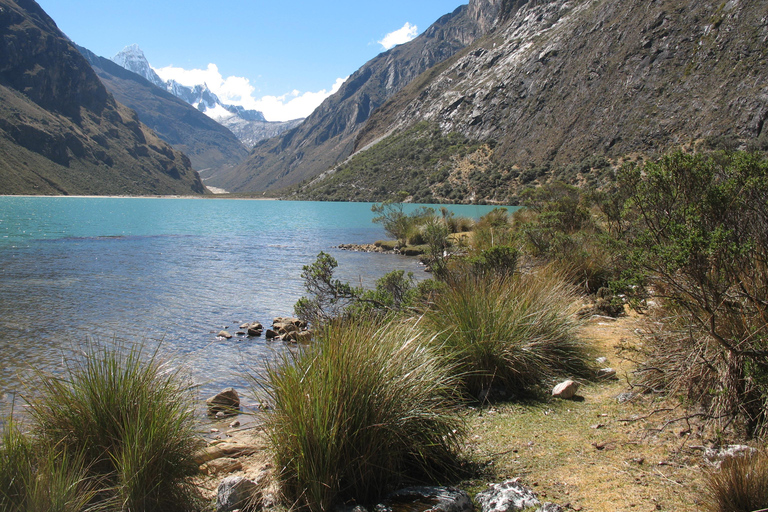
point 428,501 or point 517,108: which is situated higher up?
point 517,108

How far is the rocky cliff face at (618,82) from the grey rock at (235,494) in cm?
7031

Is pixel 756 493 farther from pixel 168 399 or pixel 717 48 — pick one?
pixel 717 48

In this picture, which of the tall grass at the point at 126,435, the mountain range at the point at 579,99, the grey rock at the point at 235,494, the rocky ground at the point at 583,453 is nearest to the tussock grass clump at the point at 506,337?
the rocky ground at the point at 583,453

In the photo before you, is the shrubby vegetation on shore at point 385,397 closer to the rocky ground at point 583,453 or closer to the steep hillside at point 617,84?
the rocky ground at point 583,453

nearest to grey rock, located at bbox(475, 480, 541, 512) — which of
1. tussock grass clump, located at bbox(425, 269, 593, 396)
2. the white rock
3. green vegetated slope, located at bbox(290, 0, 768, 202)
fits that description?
tussock grass clump, located at bbox(425, 269, 593, 396)

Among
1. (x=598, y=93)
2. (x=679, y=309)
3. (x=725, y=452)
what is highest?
(x=598, y=93)

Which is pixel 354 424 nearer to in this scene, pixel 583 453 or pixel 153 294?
pixel 583 453

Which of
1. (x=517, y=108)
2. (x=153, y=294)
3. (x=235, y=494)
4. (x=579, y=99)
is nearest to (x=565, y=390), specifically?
(x=235, y=494)

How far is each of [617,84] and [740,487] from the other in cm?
9051

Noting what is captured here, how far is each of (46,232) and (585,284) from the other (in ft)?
127

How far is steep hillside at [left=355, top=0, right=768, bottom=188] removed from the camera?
198 feet

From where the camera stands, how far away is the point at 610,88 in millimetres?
80250

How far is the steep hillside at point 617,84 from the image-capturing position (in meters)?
60.2

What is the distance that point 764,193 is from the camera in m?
4.21
